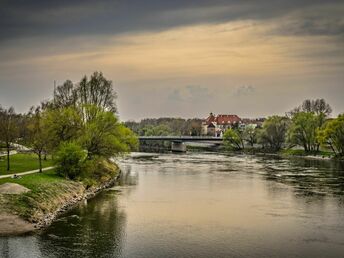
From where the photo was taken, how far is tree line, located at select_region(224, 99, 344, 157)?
328 feet

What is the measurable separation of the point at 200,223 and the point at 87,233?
8.79 metres

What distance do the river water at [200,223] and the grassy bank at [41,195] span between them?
1.76 metres

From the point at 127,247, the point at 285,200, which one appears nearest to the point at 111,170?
the point at 285,200

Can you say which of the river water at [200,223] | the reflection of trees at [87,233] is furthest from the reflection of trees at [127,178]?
the reflection of trees at [87,233]

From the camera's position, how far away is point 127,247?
99.9 ft

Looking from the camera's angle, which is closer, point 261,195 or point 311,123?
point 261,195

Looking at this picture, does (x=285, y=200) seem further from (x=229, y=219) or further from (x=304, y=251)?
(x=304, y=251)

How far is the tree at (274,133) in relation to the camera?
128 meters

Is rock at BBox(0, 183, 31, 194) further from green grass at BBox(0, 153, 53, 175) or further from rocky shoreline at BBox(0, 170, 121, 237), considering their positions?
green grass at BBox(0, 153, 53, 175)

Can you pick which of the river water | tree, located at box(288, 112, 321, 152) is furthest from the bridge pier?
the river water

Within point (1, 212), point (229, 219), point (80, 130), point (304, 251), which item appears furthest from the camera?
point (80, 130)

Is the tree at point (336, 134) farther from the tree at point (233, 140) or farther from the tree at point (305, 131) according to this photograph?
the tree at point (233, 140)

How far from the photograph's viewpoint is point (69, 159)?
5206 cm

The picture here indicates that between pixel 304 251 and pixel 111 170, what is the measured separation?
40798 mm
